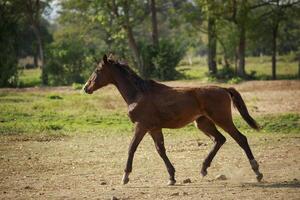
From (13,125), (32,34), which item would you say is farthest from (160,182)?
(32,34)

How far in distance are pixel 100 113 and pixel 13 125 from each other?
4.38m

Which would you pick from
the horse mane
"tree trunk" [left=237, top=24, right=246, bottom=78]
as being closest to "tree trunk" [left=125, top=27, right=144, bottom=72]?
"tree trunk" [left=237, top=24, right=246, bottom=78]

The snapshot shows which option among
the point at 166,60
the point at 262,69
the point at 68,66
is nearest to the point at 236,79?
the point at 166,60

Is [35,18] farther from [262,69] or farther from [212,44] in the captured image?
[262,69]

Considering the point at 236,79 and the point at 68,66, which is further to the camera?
the point at 68,66

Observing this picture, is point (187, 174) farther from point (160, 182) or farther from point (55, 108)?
point (55, 108)

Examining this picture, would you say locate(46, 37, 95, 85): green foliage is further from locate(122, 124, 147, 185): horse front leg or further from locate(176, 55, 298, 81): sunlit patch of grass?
locate(122, 124, 147, 185): horse front leg

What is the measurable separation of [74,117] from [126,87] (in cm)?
1178

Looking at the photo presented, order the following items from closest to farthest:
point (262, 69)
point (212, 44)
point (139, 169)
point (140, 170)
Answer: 1. point (140, 170)
2. point (139, 169)
3. point (212, 44)
4. point (262, 69)

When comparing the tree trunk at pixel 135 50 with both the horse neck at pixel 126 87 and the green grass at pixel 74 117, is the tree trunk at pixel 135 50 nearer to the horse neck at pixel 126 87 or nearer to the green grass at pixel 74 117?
the green grass at pixel 74 117

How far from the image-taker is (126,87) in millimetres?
12555

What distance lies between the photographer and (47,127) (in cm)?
2098

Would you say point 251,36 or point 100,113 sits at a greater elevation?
point 251,36

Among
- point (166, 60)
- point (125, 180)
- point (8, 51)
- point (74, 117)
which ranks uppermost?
point (8, 51)
